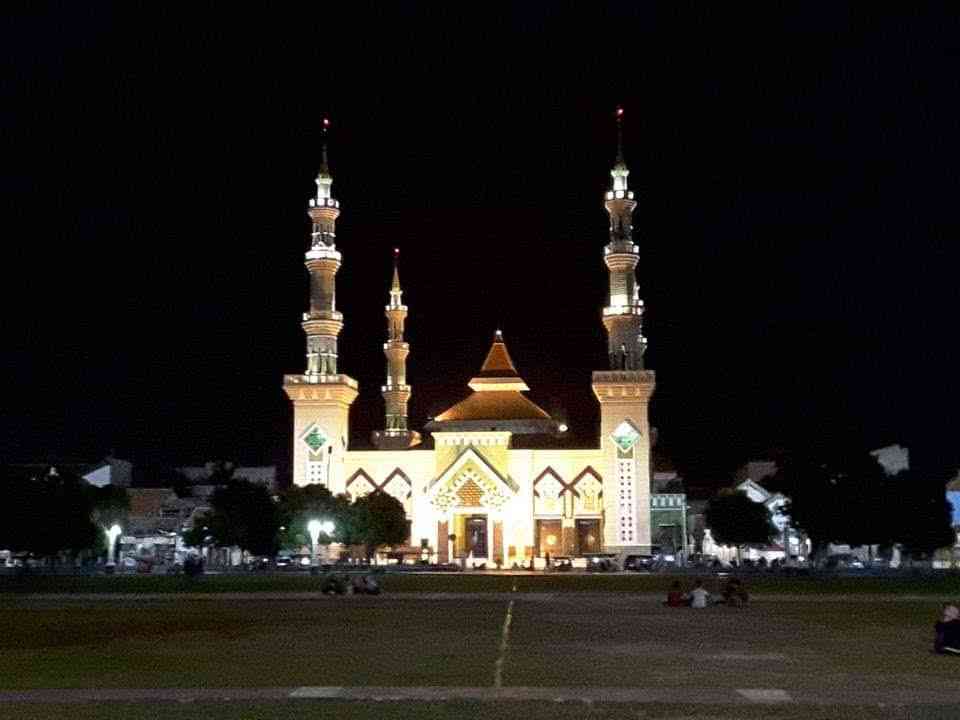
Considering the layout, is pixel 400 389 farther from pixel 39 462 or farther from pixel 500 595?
pixel 500 595

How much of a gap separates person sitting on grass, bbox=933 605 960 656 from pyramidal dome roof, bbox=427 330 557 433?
89.1 m

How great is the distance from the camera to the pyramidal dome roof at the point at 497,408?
11306 centimetres

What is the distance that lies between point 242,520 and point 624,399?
123 feet

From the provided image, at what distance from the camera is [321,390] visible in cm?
10856

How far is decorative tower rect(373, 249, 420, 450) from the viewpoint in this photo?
128 meters

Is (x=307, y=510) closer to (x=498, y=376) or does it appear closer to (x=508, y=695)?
(x=498, y=376)

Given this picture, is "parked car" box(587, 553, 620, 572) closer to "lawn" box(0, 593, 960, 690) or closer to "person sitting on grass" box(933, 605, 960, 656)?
"lawn" box(0, 593, 960, 690)

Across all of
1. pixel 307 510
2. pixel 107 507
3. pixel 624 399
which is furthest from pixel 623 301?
pixel 107 507

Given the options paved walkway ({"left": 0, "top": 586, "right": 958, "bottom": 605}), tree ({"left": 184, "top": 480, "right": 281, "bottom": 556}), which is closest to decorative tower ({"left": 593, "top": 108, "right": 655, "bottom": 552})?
tree ({"left": 184, "top": 480, "right": 281, "bottom": 556})

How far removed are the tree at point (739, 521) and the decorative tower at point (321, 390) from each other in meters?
31.4

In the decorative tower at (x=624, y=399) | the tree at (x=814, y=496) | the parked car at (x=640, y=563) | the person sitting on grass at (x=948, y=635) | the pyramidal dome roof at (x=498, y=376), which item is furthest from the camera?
the pyramidal dome roof at (x=498, y=376)

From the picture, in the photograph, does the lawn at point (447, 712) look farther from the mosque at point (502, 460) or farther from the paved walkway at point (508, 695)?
the mosque at point (502, 460)

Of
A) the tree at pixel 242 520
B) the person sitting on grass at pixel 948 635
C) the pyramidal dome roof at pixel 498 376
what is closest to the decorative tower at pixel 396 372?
the pyramidal dome roof at pixel 498 376

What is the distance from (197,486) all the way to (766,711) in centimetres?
12531
